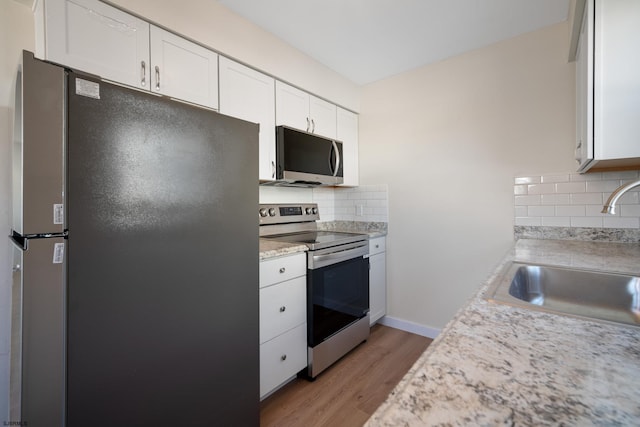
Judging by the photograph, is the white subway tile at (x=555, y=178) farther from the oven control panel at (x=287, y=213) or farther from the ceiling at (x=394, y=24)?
the oven control panel at (x=287, y=213)

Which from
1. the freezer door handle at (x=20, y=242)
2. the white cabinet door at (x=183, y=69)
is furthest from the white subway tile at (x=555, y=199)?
the freezer door handle at (x=20, y=242)

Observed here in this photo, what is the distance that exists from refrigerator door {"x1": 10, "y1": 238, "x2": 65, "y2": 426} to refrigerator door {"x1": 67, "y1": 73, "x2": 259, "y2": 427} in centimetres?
3

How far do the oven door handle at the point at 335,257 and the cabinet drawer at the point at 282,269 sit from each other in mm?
58

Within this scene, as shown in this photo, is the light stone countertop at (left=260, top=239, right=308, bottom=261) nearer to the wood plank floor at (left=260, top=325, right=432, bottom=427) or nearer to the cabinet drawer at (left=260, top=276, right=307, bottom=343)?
the cabinet drawer at (left=260, top=276, right=307, bottom=343)

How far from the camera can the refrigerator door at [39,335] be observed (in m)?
0.79

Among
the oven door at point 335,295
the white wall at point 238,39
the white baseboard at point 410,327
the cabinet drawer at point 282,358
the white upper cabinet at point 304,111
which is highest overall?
the white wall at point 238,39

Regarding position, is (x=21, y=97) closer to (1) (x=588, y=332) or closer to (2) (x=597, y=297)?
(1) (x=588, y=332)

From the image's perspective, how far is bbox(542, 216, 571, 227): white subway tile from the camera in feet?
6.20

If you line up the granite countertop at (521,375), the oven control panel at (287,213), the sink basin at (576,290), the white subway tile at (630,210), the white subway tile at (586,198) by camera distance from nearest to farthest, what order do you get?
the granite countertop at (521,375) → the sink basin at (576,290) → the white subway tile at (630,210) → the white subway tile at (586,198) → the oven control panel at (287,213)

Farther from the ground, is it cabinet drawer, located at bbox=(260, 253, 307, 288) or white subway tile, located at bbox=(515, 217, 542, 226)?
white subway tile, located at bbox=(515, 217, 542, 226)

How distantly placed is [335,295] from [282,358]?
543 mm

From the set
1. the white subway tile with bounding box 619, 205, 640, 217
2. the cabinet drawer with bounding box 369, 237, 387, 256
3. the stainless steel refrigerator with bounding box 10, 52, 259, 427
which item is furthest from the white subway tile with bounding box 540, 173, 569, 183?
the stainless steel refrigerator with bounding box 10, 52, 259, 427

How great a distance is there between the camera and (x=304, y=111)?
2.30m

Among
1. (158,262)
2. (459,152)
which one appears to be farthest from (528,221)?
(158,262)
